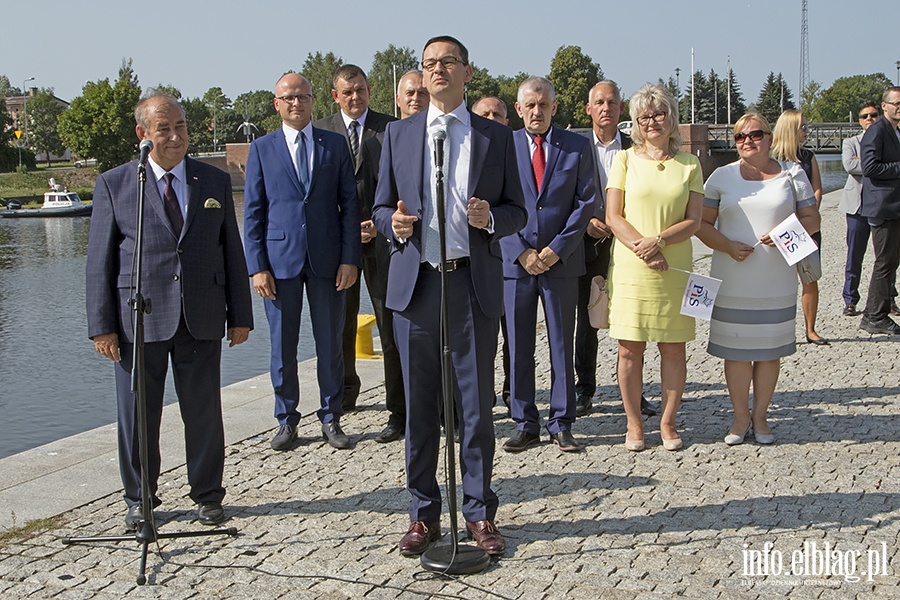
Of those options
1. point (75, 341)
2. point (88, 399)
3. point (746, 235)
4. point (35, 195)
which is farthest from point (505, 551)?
point (35, 195)

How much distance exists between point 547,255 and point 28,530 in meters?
3.48

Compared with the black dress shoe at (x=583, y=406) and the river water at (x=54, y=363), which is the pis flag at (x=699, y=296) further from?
the river water at (x=54, y=363)

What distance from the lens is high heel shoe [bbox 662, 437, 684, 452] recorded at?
22.1 feet

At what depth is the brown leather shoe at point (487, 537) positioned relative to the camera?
4.92m

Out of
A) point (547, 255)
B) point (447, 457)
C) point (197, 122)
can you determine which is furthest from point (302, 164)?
point (197, 122)

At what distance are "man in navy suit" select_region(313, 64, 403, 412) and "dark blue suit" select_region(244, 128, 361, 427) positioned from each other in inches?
12.1

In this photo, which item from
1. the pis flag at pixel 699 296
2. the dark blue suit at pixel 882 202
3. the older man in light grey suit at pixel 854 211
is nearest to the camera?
the pis flag at pixel 699 296

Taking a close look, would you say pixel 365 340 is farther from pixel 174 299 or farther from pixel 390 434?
pixel 174 299

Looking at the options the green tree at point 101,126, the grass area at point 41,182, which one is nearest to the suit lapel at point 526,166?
the grass area at point 41,182

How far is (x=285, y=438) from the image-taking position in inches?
275

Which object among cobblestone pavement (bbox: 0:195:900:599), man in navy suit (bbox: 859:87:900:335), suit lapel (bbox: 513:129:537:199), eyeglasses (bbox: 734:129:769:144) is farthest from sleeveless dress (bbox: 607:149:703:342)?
man in navy suit (bbox: 859:87:900:335)

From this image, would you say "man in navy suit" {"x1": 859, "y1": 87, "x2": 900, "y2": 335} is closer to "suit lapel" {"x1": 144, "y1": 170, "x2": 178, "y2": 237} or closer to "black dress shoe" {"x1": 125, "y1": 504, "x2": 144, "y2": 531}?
"suit lapel" {"x1": 144, "y1": 170, "x2": 178, "y2": 237}

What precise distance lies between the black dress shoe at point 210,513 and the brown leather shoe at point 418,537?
107cm

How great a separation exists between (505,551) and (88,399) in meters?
7.54
